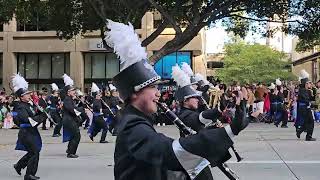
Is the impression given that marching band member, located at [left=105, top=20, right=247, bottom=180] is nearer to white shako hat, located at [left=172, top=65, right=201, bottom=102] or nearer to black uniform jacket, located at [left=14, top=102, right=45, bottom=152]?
white shako hat, located at [left=172, top=65, right=201, bottom=102]

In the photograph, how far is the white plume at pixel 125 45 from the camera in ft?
10.3

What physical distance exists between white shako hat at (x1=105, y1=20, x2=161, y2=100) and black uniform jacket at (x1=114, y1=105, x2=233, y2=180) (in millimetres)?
145

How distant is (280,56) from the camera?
61.1m

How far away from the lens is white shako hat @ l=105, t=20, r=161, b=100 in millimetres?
3080

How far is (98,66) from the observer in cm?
3700

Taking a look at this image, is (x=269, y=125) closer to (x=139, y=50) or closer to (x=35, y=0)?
(x=35, y=0)

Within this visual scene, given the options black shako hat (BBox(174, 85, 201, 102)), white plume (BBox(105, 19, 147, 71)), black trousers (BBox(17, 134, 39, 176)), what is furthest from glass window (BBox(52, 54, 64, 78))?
white plume (BBox(105, 19, 147, 71))

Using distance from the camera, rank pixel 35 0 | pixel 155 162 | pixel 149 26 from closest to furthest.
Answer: pixel 155 162
pixel 35 0
pixel 149 26

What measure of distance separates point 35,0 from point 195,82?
517 inches

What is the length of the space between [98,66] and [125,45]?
34065 mm

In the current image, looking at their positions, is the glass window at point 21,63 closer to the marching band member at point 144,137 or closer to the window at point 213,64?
the marching band member at point 144,137

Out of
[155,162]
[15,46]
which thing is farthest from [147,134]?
[15,46]

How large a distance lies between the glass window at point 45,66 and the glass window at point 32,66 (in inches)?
12.9

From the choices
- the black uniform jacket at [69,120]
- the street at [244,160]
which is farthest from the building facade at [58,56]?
the black uniform jacket at [69,120]
